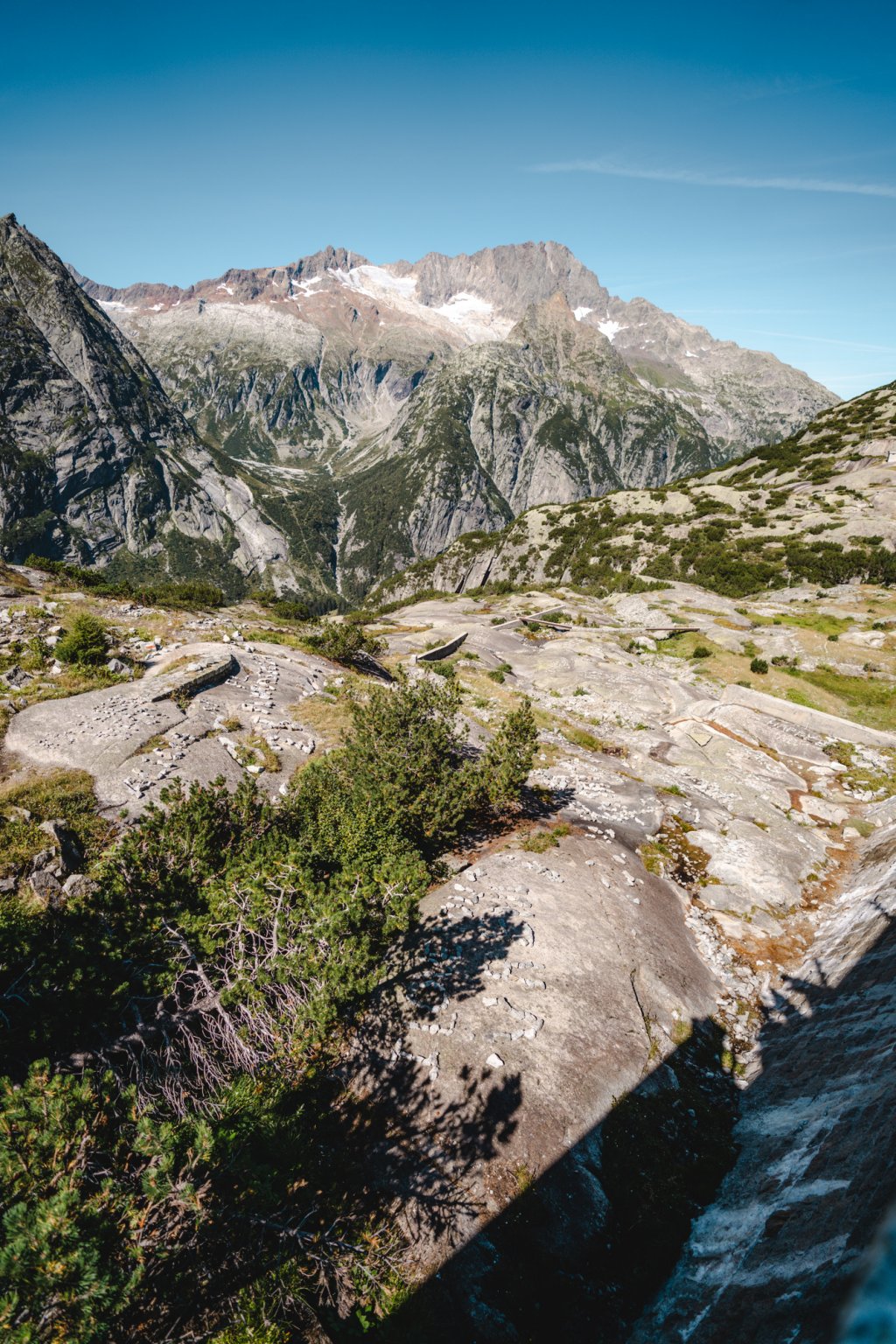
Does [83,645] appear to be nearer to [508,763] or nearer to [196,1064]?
[508,763]

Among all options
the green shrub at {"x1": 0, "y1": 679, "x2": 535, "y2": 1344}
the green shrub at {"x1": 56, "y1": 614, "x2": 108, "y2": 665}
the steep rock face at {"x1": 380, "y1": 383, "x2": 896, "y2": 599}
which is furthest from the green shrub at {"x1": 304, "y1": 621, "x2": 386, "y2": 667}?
the steep rock face at {"x1": 380, "y1": 383, "x2": 896, "y2": 599}

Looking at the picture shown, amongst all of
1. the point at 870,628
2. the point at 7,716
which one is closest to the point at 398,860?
the point at 7,716

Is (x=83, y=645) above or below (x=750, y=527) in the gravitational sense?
below

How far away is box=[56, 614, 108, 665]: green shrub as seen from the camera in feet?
67.8

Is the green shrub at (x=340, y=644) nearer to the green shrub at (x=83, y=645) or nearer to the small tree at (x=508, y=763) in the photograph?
the green shrub at (x=83, y=645)

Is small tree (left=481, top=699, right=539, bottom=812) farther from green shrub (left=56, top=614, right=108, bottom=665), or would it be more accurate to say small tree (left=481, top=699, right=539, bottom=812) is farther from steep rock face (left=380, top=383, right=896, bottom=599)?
steep rock face (left=380, top=383, right=896, bottom=599)

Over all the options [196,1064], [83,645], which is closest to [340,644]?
[83,645]

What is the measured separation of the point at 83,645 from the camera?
2091 cm

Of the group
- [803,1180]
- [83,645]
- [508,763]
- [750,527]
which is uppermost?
[750,527]

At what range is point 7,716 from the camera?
671 inches

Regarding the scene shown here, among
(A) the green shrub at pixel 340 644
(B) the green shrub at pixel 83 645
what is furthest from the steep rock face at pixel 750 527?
(B) the green shrub at pixel 83 645

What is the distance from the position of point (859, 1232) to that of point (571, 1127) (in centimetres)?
452

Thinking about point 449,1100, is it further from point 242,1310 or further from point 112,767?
point 112,767

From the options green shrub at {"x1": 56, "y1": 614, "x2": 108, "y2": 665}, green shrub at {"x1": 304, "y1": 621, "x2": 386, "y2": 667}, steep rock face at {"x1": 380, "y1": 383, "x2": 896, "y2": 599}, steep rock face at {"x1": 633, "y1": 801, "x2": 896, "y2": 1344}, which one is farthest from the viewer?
steep rock face at {"x1": 380, "y1": 383, "x2": 896, "y2": 599}
